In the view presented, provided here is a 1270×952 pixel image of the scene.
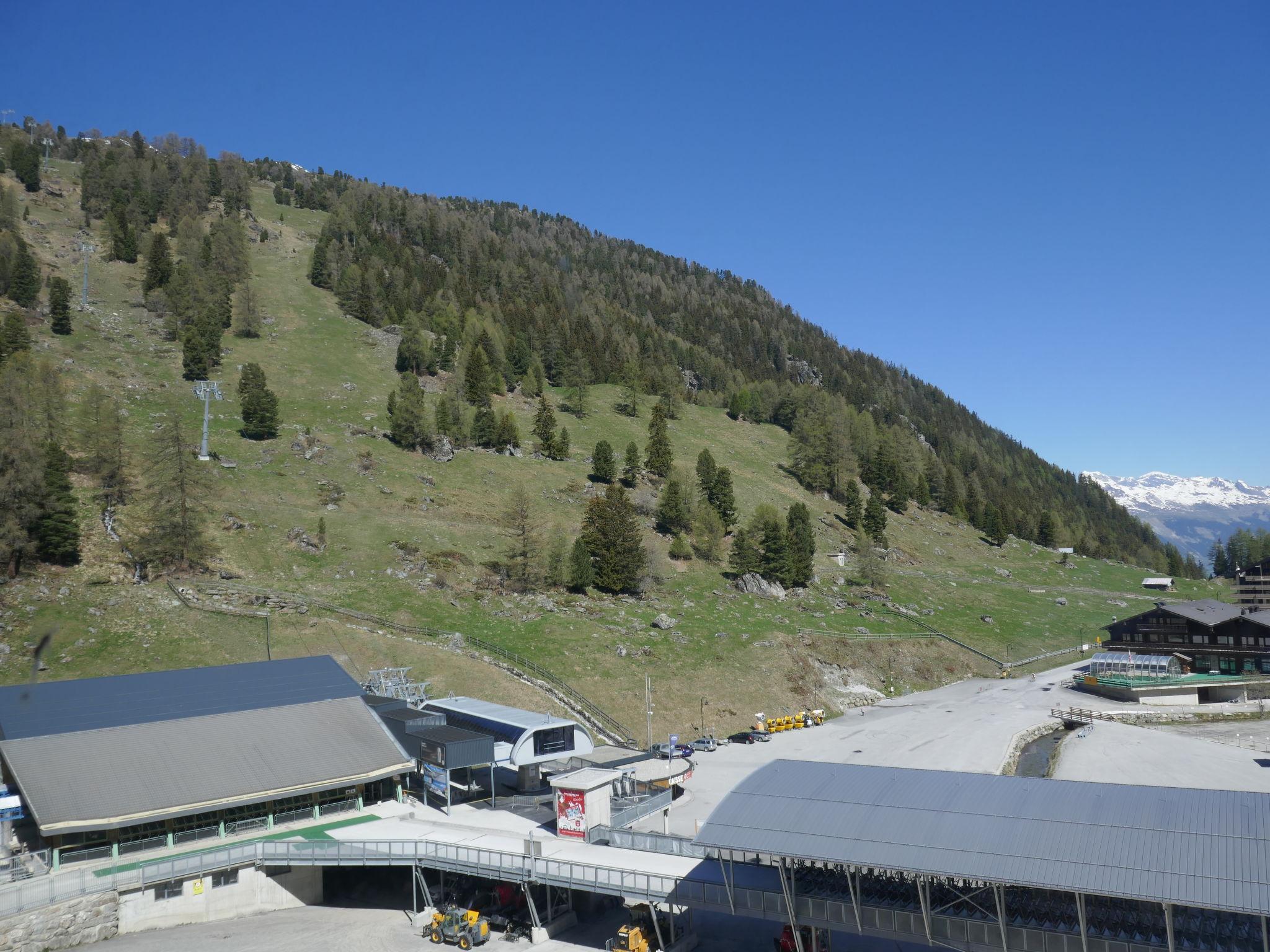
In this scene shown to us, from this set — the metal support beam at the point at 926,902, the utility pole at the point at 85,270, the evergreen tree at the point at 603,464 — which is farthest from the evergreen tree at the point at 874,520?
the utility pole at the point at 85,270

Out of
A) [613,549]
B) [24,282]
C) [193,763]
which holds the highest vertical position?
[24,282]

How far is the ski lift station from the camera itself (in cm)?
3781

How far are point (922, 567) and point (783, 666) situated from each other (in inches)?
1932

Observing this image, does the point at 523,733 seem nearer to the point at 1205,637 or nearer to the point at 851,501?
the point at 1205,637

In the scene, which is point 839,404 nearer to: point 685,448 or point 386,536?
point 685,448

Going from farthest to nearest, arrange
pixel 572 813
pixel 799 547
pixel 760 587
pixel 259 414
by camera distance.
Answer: pixel 259 414, pixel 799 547, pixel 760 587, pixel 572 813

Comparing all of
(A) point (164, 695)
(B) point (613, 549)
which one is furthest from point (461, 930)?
(B) point (613, 549)

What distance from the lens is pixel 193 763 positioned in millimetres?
32656

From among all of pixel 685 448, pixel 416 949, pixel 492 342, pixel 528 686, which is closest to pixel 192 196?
pixel 492 342

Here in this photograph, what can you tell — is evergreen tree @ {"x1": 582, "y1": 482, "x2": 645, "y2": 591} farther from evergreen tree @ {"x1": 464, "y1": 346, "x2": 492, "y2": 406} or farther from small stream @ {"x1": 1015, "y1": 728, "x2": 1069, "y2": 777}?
evergreen tree @ {"x1": 464, "y1": 346, "x2": 492, "y2": 406}

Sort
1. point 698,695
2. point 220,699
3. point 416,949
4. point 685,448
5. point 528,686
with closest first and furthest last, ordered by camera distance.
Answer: point 416,949 → point 220,699 → point 528,686 → point 698,695 → point 685,448

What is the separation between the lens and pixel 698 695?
58.2m

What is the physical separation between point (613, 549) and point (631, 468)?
90.5ft

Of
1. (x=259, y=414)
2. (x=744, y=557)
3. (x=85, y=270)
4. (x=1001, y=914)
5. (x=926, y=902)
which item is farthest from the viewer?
(x=85, y=270)
